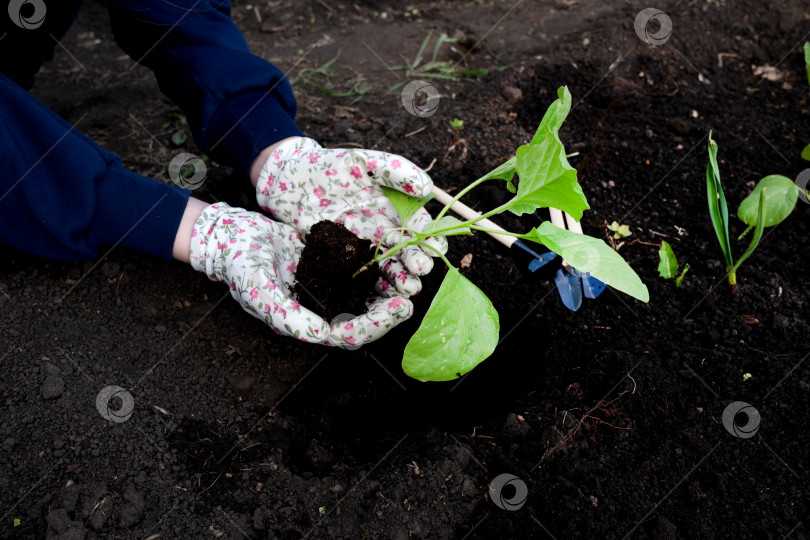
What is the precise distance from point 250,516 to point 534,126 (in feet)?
5.15

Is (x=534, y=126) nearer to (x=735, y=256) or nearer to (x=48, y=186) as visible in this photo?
(x=735, y=256)

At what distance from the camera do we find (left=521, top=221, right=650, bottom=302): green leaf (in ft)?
2.93

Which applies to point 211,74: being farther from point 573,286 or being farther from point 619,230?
point 619,230

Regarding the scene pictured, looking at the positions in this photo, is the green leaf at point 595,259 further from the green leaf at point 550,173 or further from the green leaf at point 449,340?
the green leaf at point 449,340

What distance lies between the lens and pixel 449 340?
1.01 meters

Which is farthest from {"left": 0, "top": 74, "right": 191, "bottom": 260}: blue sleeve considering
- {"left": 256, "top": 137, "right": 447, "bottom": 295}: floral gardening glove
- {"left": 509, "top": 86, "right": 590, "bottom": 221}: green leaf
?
{"left": 509, "top": 86, "right": 590, "bottom": 221}: green leaf

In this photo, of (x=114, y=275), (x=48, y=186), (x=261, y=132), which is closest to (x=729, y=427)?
(x=261, y=132)

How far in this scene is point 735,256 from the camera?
1.64 m

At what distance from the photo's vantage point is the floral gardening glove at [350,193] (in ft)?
4.34

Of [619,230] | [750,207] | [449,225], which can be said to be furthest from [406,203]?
[750,207]

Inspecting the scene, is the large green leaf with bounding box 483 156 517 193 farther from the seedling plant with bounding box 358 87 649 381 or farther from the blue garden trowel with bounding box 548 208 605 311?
the blue garden trowel with bounding box 548 208 605 311

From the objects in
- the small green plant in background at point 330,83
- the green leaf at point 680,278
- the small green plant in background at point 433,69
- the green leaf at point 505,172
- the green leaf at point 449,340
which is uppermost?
the green leaf at point 505,172

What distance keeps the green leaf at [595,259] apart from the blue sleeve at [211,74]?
3.19 ft

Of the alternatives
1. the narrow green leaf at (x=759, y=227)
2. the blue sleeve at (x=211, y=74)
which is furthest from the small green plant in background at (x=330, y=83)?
the narrow green leaf at (x=759, y=227)
